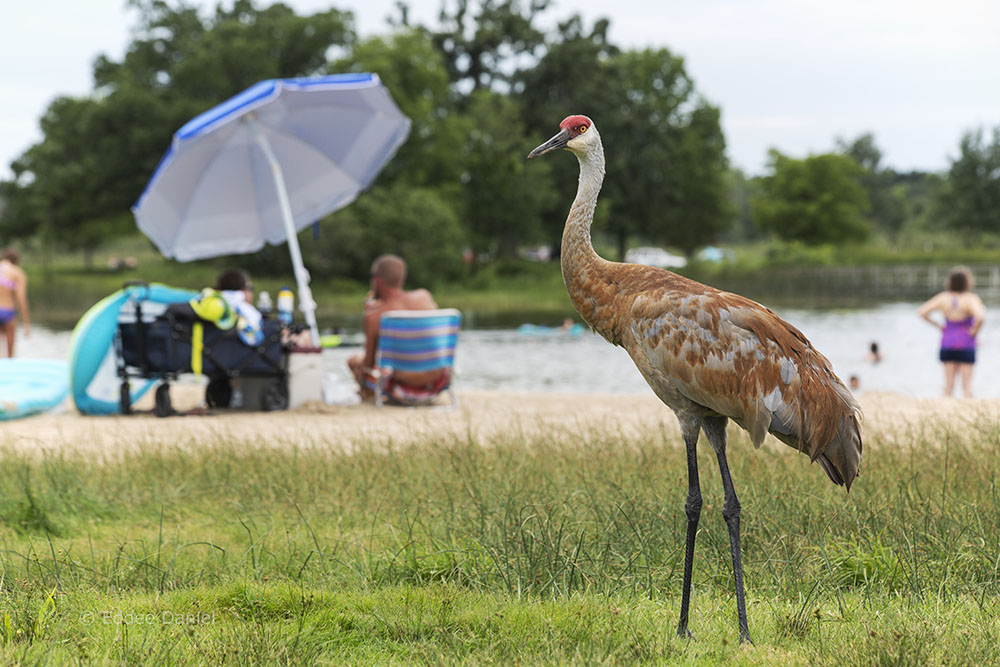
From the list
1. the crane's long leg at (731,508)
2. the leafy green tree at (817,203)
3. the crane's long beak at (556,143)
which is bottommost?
the crane's long leg at (731,508)

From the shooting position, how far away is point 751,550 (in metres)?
5.07

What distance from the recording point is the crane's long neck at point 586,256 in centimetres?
438

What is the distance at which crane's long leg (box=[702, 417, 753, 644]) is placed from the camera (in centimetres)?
382

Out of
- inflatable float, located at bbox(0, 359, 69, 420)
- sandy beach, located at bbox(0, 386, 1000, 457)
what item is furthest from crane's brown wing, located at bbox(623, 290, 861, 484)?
inflatable float, located at bbox(0, 359, 69, 420)

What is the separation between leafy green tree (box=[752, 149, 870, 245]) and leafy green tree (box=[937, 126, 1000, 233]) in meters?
7.87

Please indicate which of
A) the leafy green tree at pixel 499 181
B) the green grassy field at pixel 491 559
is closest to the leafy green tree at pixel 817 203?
the leafy green tree at pixel 499 181

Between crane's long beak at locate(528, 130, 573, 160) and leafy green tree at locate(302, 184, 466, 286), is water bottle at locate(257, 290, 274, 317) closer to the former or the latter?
crane's long beak at locate(528, 130, 573, 160)

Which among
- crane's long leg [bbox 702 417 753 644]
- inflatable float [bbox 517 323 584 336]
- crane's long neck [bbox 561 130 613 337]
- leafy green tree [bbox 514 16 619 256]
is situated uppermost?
leafy green tree [bbox 514 16 619 256]

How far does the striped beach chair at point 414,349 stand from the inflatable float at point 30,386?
338cm

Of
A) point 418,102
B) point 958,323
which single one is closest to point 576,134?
point 958,323

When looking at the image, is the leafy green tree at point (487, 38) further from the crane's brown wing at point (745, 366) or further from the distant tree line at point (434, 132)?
the crane's brown wing at point (745, 366)

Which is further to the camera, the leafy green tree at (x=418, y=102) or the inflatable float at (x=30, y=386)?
the leafy green tree at (x=418, y=102)

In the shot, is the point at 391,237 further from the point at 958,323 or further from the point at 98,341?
the point at 98,341

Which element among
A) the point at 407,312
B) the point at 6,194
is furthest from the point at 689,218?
the point at 407,312
